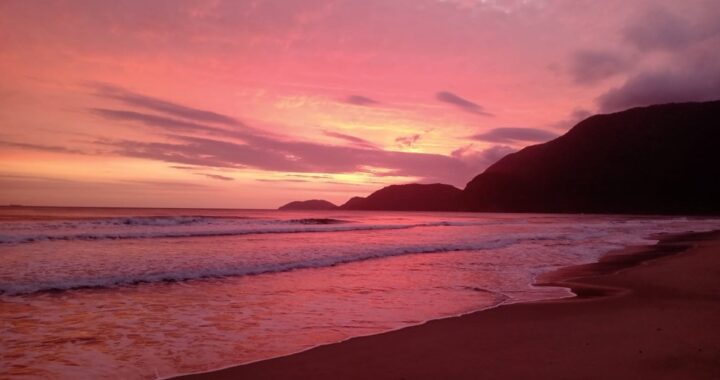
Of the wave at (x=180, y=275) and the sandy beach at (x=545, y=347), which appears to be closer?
the sandy beach at (x=545, y=347)

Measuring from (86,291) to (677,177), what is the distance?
170486mm

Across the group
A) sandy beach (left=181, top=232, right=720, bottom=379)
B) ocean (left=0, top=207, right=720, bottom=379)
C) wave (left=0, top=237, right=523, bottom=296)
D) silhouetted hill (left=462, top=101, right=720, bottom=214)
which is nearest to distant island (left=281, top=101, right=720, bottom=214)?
silhouetted hill (left=462, top=101, right=720, bottom=214)

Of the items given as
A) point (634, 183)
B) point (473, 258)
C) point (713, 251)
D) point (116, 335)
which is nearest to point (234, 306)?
point (116, 335)

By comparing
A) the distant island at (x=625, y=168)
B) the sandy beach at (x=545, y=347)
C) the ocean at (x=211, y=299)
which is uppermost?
the distant island at (x=625, y=168)

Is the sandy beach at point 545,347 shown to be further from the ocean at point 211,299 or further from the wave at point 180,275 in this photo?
the wave at point 180,275

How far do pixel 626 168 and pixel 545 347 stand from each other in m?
174

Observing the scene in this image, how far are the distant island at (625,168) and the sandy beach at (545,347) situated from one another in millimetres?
154013

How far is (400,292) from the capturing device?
11727 millimetres

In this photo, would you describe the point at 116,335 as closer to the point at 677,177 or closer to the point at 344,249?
the point at 344,249

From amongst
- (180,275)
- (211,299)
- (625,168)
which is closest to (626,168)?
(625,168)

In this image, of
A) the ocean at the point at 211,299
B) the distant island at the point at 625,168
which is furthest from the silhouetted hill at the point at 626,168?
the ocean at the point at 211,299

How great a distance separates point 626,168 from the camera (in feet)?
524

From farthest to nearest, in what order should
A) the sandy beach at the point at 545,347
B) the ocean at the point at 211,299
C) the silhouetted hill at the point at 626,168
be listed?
the silhouetted hill at the point at 626,168
the ocean at the point at 211,299
the sandy beach at the point at 545,347

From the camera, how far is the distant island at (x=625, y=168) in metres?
146
